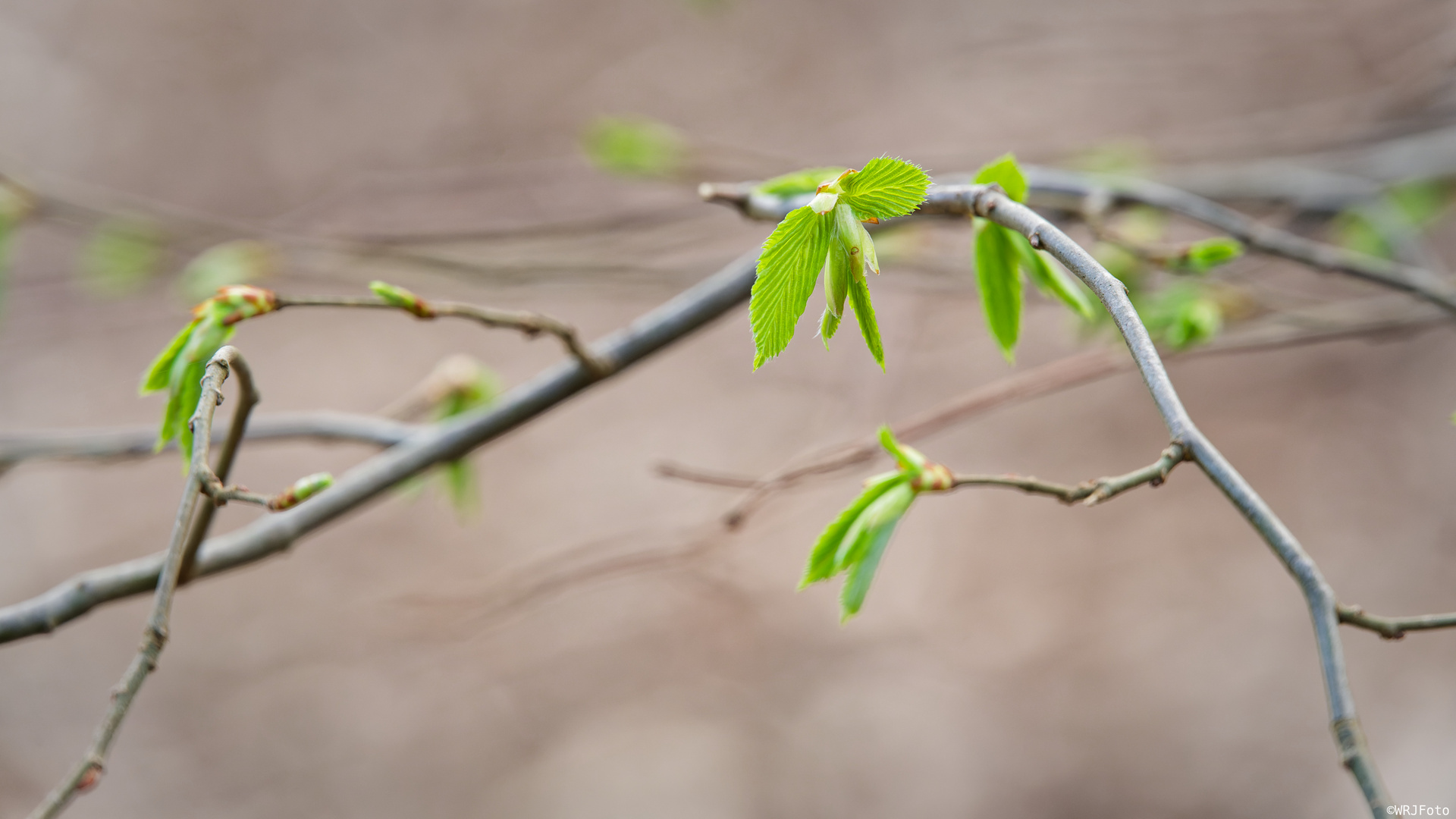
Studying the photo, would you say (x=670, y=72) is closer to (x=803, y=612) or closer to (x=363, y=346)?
(x=363, y=346)

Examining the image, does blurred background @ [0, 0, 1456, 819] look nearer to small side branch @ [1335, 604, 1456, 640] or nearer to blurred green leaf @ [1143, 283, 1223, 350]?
blurred green leaf @ [1143, 283, 1223, 350]

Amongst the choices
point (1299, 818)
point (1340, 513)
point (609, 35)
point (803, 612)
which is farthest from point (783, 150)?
point (1299, 818)

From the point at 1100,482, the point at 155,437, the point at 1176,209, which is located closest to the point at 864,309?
the point at 1100,482

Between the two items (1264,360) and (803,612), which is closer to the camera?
(803,612)

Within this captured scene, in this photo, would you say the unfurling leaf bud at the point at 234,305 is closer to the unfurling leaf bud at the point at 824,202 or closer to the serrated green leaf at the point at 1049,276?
the unfurling leaf bud at the point at 824,202

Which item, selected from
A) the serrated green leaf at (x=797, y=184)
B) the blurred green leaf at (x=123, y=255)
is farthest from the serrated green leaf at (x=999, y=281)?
the blurred green leaf at (x=123, y=255)

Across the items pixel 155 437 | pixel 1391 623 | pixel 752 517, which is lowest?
pixel 1391 623

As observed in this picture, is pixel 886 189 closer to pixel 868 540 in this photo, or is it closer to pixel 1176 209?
pixel 868 540

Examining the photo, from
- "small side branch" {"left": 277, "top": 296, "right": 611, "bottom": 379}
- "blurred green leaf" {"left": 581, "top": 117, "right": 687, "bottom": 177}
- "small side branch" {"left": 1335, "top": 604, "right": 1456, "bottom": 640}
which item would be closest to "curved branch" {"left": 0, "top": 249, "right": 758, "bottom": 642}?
"small side branch" {"left": 277, "top": 296, "right": 611, "bottom": 379}
